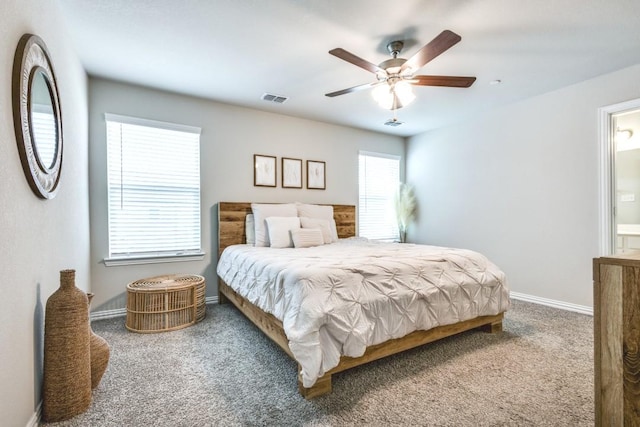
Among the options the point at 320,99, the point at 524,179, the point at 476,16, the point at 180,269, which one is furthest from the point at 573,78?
the point at 180,269

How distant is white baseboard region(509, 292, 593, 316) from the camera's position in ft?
10.8

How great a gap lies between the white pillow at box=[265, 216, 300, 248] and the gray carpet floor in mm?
1146

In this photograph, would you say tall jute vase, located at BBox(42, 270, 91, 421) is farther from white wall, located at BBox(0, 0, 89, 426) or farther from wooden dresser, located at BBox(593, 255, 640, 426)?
wooden dresser, located at BBox(593, 255, 640, 426)

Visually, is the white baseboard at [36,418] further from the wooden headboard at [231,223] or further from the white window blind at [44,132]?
the wooden headboard at [231,223]

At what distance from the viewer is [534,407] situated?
1.68 meters

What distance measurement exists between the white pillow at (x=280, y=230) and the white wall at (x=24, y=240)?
1891mm

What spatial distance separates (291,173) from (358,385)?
Answer: 314 centimetres

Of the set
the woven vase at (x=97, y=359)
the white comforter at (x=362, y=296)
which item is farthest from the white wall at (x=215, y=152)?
the woven vase at (x=97, y=359)

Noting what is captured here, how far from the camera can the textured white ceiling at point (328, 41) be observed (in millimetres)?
2129

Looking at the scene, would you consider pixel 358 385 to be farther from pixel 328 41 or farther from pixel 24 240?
pixel 328 41

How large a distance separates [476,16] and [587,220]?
2.63 metres

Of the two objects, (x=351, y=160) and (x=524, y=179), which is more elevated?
(x=351, y=160)

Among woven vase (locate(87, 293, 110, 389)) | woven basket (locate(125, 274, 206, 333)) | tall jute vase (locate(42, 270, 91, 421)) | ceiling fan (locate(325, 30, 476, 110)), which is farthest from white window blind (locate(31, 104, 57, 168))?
ceiling fan (locate(325, 30, 476, 110))

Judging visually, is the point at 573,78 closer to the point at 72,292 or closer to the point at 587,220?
the point at 587,220
